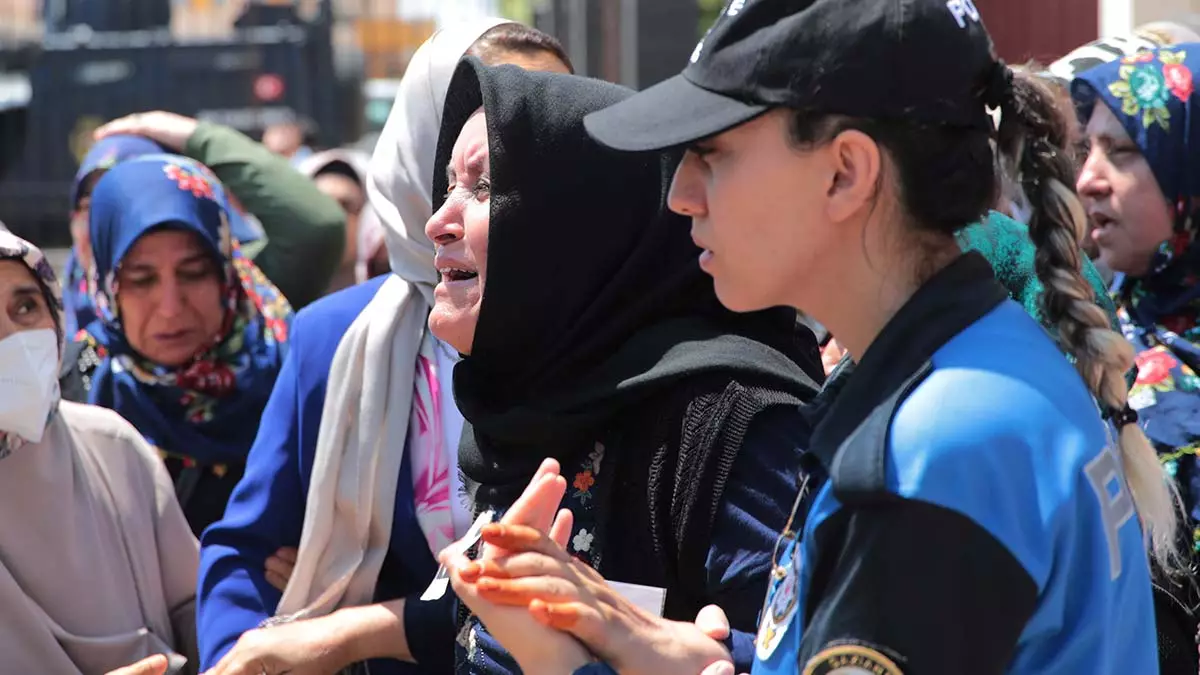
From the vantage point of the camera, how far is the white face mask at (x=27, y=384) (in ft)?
9.29

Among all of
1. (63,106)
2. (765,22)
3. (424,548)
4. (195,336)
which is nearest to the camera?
(765,22)

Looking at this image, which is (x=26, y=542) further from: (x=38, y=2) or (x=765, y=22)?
(x=38, y=2)

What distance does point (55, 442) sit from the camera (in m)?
2.96

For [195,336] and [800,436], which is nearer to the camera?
[800,436]

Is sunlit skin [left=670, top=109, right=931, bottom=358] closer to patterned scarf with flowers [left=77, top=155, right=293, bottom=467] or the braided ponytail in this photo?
the braided ponytail

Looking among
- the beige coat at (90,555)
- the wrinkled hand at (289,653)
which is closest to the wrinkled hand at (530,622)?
the wrinkled hand at (289,653)

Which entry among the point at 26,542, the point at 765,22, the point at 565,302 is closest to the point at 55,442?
the point at 26,542

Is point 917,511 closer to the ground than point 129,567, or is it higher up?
higher up

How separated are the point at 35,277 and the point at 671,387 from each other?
5.12ft

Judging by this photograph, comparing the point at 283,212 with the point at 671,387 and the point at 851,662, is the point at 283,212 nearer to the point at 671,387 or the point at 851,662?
the point at 671,387

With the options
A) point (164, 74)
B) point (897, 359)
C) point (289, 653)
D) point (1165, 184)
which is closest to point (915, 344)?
point (897, 359)

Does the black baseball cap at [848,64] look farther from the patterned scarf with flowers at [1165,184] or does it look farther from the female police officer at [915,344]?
the patterned scarf with flowers at [1165,184]

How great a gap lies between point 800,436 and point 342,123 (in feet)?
36.6

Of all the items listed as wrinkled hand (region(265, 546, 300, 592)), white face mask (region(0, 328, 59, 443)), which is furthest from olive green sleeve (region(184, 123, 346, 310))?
wrinkled hand (region(265, 546, 300, 592))
